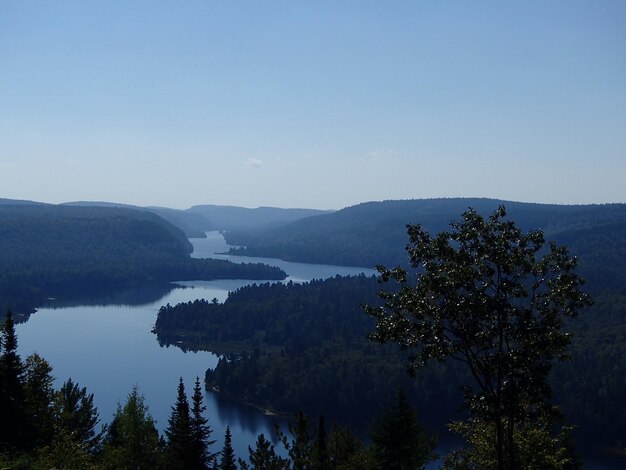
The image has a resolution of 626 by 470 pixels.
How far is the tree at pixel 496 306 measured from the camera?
18875 millimetres

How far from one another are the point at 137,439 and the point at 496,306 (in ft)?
94.8

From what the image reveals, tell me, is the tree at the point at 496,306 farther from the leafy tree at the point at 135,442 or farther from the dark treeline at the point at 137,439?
the leafy tree at the point at 135,442

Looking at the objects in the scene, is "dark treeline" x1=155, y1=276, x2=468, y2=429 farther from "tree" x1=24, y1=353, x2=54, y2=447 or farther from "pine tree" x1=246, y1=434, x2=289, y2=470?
"pine tree" x1=246, y1=434, x2=289, y2=470

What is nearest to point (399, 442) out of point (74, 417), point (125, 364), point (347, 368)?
point (74, 417)

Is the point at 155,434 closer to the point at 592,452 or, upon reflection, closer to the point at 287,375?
the point at 592,452

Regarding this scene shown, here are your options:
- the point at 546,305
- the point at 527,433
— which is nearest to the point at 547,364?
the point at 546,305

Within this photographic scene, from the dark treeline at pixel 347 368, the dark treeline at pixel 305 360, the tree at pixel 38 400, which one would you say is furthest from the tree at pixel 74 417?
the dark treeline at pixel 347 368

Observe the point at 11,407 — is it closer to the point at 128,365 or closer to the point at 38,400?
the point at 38,400

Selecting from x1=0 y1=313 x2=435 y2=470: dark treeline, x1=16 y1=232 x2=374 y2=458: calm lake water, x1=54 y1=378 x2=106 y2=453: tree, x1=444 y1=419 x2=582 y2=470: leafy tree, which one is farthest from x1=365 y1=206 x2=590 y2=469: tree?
x1=16 y1=232 x2=374 y2=458: calm lake water

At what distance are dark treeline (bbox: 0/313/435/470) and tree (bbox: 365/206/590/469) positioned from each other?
31.5ft

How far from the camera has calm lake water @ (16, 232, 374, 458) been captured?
331 feet

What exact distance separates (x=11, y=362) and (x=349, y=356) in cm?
11594

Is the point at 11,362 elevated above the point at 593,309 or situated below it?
above

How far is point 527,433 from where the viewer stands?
2506 cm
